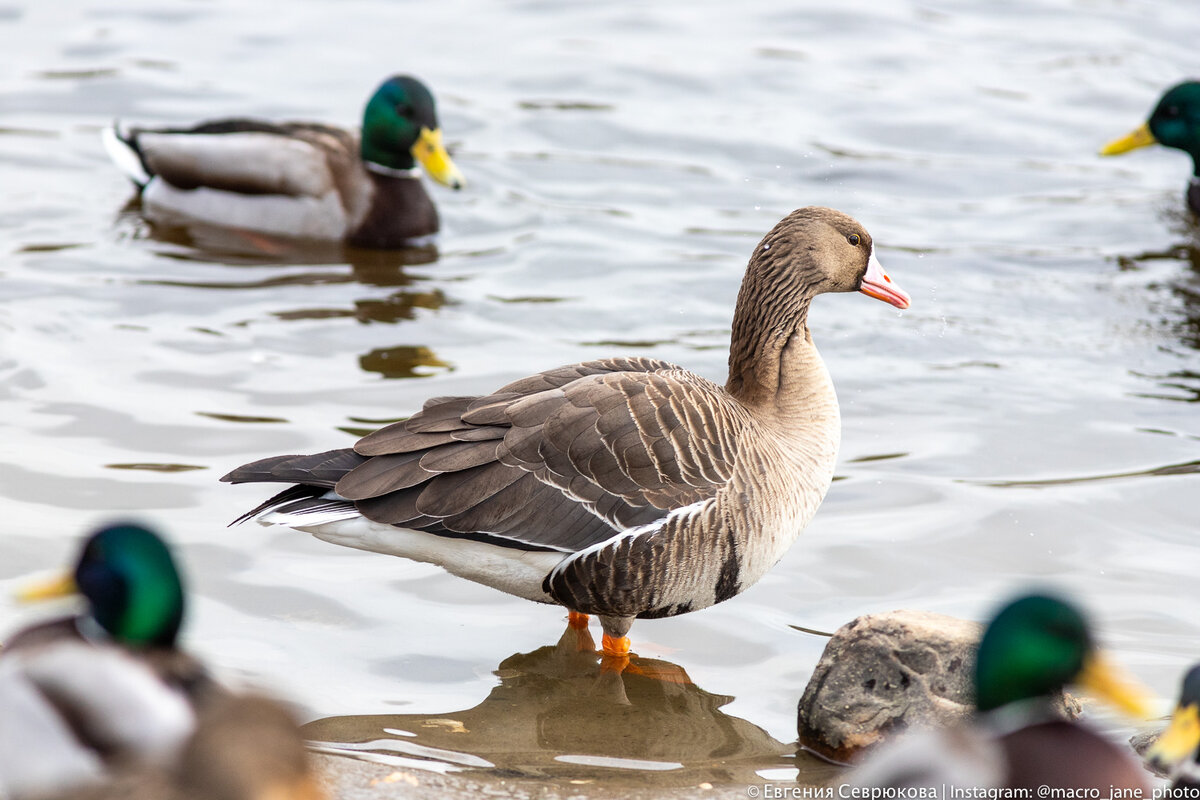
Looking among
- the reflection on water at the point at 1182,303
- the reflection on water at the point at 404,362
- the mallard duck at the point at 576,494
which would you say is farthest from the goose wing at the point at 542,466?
the reflection on water at the point at 1182,303

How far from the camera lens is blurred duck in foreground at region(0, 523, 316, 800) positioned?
3.23m

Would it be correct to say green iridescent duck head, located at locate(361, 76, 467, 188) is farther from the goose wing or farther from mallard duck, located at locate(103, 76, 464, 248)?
the goose wing

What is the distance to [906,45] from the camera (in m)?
16.3

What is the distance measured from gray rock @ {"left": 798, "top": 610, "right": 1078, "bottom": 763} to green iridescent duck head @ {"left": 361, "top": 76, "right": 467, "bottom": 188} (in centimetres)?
750

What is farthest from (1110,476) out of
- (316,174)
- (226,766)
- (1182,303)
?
(316,174)

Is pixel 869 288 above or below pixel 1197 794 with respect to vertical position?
above

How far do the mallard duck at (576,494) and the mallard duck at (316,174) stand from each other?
5797 mm

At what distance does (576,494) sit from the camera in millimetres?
6066

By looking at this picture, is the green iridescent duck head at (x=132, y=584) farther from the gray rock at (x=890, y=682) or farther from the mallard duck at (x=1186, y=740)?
the mallard duck at (x=1186, y=740)

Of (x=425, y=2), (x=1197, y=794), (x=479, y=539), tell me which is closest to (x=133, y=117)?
(x=425, y=2)

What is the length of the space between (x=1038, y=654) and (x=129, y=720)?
2384 mm

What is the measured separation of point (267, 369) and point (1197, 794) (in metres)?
6.63

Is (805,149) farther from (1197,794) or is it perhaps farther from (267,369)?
(1197,794)

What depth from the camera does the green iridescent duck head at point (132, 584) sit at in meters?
3.96
